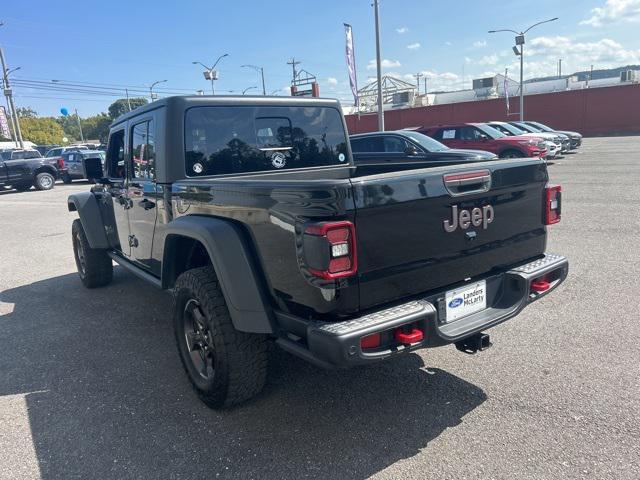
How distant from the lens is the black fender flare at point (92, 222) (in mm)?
5398

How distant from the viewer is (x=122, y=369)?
382 cm

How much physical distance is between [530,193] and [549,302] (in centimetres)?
183

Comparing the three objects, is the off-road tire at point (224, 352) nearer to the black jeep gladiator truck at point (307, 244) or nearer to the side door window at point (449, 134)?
the black jeep gladiator truck at point (307, 244)

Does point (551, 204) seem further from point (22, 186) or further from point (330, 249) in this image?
point (22, 186)

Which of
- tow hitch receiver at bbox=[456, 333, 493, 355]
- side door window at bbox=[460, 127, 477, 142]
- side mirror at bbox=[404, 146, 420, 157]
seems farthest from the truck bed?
side door window at bbox=[460, 127, 477, 142]

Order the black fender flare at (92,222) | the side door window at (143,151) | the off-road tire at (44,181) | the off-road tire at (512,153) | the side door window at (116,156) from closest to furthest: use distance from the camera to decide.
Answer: the side door window at (143,151) → the side door window at (116,156) → the black fender flare at (92,222) → the off-road tire at (512,153) → the off-road tire at (44,181)

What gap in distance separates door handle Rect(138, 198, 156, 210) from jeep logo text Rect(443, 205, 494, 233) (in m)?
2.32

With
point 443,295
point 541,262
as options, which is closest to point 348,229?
point 443,295

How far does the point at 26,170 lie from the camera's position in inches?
813

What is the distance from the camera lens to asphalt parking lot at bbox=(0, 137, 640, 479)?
8.51 ft

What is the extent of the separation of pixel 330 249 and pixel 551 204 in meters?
1.95

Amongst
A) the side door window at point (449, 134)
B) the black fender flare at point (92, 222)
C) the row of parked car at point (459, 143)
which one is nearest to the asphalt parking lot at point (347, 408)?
the black fender flare at point (92, 222)

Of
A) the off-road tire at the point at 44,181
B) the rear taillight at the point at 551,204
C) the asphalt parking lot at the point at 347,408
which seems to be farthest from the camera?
the off-road tire at the point at 44,181

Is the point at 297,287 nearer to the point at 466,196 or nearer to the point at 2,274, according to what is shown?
the point at 466,196
